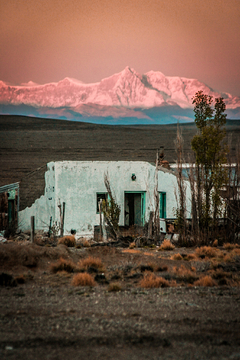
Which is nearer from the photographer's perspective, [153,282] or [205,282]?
[153,282]

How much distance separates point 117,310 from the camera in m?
6.26

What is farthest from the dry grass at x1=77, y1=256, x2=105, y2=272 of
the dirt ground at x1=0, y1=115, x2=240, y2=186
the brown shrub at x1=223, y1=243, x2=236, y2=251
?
the dirt ground at x1=0, y1=115, x2=240, y2=186

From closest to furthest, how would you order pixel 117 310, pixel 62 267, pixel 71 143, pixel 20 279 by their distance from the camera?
pixel 117 310 → pixel 20 279 → pixel 62 267 → pixel 71 143

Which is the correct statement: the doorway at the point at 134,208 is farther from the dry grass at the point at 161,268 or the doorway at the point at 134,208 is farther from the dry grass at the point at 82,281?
the dry grass at the point at 82,281

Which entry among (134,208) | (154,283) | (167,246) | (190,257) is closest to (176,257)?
(190,257)

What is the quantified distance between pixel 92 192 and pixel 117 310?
11942mm

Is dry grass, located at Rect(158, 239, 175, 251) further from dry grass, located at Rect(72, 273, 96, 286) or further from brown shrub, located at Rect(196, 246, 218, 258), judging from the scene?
dry grass, located at Rect(72, 273, 96, 286)

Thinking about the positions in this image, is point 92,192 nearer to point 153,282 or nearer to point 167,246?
point 167,246

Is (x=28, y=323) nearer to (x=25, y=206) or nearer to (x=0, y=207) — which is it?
(x=0, y=207)

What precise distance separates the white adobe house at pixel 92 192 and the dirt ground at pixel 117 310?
6.57m

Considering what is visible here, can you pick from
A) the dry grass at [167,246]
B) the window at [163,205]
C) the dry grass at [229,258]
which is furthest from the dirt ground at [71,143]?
the dry grass at [229,258]

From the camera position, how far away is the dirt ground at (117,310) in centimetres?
448

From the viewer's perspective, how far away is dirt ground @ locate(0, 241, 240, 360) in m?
4.48

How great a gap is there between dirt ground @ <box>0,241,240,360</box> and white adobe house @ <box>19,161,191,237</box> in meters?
6.57
